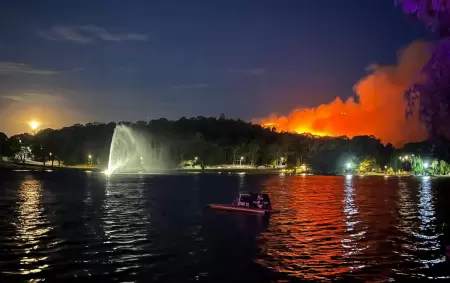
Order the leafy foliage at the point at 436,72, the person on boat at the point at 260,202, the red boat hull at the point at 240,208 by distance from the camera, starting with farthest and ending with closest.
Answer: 1. the person on boat at the point at 260,202
2. the red boat hull at the point at 240,208
3. the leafy foliage at the point at 436,72

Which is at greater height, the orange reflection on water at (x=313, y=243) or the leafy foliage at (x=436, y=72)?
the leafy foliage at (x=436, y=72)

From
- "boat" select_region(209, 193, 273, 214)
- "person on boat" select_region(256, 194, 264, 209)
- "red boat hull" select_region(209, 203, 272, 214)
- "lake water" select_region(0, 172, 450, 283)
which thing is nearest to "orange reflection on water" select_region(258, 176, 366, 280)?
"lake water" select_region(0, 172, 450, 283)

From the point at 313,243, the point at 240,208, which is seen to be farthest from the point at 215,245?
the point at 240,208

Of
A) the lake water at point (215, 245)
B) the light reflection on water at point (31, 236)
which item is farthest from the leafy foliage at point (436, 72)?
the light reflection on water at point (31, 236)

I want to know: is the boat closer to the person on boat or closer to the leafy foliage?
the person on boat

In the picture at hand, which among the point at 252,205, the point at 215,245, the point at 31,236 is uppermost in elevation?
the point at 252,205

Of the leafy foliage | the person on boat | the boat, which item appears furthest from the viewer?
the person on boat

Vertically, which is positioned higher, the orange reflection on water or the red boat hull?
the red boat hull

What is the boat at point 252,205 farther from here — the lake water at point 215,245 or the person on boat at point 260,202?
the lake water at point 215,245

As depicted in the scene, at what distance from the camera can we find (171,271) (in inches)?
1176

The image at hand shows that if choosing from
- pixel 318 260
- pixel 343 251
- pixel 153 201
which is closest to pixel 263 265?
pixel 318 260

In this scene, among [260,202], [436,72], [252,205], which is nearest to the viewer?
[436,72]

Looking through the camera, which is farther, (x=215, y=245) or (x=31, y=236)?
(x=31, y=236)

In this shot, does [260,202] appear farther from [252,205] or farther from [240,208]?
[240,208]
